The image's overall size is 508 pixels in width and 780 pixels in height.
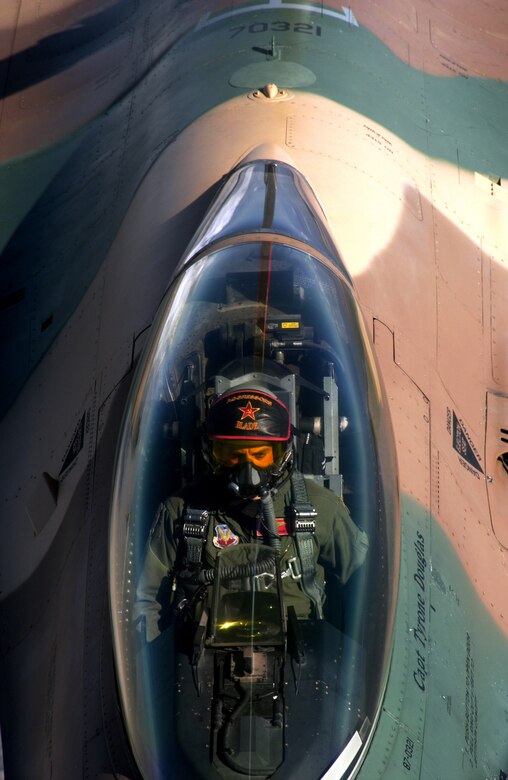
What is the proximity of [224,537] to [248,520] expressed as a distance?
114mm

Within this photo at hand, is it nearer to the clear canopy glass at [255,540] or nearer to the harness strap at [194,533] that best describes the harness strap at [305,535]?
the clear canopy glass at [255,540]

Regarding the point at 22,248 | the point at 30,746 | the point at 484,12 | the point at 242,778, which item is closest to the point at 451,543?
the point at 242,778

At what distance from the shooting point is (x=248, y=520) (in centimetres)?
363

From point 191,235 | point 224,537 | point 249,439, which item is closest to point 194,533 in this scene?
point 224,537

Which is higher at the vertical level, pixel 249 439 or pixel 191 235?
pixel 191 235

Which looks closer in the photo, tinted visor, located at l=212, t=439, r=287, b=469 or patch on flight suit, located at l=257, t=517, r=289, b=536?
tinted visor, located at l=212, t=439, r=287, b=469

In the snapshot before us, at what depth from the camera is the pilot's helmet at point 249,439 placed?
137 inches

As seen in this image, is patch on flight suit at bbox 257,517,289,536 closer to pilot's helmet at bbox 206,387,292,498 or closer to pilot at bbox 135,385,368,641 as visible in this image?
pilot at bbox 135,385,368,641

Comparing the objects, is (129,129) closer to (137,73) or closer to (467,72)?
(137,73)

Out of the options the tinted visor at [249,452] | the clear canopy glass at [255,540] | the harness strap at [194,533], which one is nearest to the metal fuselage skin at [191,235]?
the clear canopy glass at [255,540]

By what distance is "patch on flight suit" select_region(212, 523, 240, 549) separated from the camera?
362 cm

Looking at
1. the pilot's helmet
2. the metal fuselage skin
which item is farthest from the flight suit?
the metal fuselage skin

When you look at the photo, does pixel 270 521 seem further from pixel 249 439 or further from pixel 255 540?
pixel 249 439

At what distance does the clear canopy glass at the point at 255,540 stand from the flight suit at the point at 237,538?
2cm
